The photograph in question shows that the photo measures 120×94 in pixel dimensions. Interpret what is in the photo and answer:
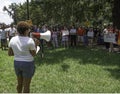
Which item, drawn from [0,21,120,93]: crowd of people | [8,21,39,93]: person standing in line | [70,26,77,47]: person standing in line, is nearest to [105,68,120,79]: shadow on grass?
[0,21,120,93]: crowd of people

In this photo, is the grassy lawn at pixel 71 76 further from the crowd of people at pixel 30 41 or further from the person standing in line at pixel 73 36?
the person standing in line at pixel 73 36

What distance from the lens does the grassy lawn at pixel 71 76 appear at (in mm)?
11695

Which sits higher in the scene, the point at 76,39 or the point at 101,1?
the point at 101,1

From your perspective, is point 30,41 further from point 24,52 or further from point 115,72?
point 115,72

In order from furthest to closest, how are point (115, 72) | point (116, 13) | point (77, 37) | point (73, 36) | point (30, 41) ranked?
point (77, 37) < point (73, 36) < point (116, 13) < point (115, 72) < point (30, 41)

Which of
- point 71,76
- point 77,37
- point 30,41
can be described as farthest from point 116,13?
point 30,41

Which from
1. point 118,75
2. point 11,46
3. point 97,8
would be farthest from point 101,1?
point 11,46

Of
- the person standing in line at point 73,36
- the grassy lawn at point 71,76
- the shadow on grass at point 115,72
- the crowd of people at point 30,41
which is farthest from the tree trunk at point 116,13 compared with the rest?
the shadow on grass at point 115,72

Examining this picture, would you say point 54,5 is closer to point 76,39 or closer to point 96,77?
point 76,39

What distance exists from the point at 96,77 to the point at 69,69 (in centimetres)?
231

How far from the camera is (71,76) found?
14234mm

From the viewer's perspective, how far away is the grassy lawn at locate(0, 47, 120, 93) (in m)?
11.7

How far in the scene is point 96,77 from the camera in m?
14.0

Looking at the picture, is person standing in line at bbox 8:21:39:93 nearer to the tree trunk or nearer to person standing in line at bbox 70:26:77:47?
the tree trunk
